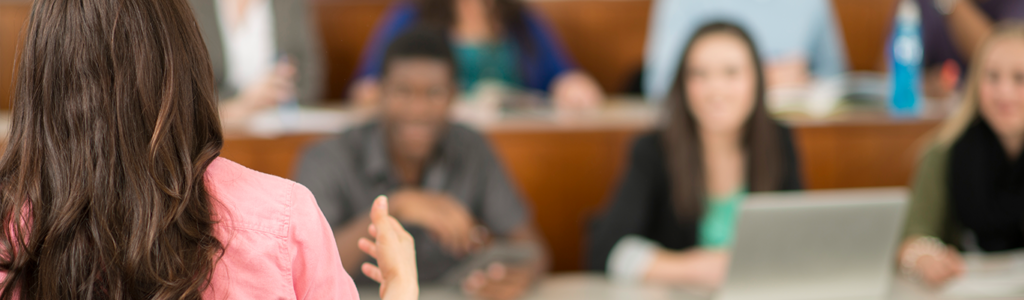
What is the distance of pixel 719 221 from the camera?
168cm

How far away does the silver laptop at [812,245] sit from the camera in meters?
1.13

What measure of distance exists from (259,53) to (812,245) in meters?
1.45

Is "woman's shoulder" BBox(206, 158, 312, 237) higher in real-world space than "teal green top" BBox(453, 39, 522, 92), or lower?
lower

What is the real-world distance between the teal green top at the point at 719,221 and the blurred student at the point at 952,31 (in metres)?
1.22

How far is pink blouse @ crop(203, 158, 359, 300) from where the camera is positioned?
56 centimetres

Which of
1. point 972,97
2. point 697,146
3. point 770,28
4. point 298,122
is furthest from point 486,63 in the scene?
point 972,97

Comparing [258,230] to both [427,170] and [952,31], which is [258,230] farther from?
[952,31]

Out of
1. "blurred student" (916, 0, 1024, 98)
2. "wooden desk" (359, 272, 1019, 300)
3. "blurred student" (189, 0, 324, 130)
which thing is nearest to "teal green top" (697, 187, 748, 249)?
"wooden desk" (359, 272, 1019, 300)

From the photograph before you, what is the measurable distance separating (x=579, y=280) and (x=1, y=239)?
111 centimetres

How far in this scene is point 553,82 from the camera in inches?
111

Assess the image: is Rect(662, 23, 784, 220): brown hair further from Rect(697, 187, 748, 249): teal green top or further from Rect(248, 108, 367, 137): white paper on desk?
Rect(248, 108, 367, 137): white paper on desk

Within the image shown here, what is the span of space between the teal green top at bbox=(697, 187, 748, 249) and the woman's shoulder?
1.26 m

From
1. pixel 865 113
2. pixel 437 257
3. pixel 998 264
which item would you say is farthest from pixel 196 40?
pixel 865 113

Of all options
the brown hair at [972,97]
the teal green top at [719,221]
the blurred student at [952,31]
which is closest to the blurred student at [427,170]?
the teal green top at [719,221]
